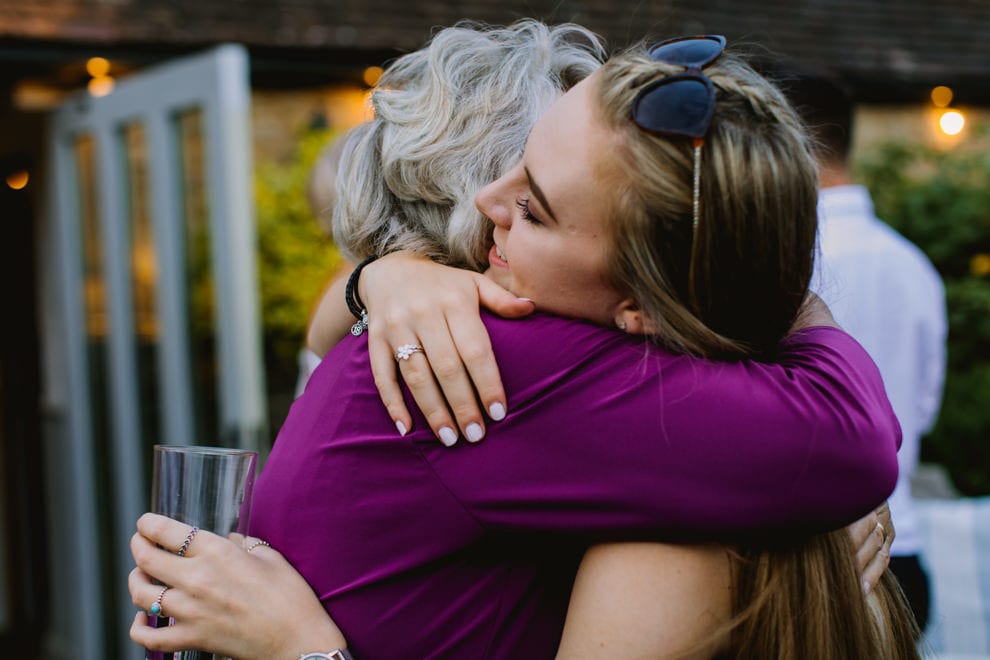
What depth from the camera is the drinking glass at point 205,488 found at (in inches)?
53.2

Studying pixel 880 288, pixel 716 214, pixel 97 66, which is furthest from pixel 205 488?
pixel 97 66

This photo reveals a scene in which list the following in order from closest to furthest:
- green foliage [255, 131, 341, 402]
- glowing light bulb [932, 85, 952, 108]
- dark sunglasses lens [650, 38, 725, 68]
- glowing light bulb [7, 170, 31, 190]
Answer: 1. dark sunglasses lens [650, 38, 725, 68]
2. glowing light bulb [7, 170, 31, 190]
3. green foliage [255, 131, 341, 402]
4. glowing light bulb [932, 85, 952, 108]

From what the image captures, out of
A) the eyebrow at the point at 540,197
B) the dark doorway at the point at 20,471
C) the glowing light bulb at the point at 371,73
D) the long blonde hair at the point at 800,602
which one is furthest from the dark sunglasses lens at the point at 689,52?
the dark doorway at the point at 20,471

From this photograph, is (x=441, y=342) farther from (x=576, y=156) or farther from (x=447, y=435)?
(x=576, y=156)

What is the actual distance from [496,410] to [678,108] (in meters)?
0.41

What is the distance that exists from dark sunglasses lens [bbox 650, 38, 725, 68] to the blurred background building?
4.48ft

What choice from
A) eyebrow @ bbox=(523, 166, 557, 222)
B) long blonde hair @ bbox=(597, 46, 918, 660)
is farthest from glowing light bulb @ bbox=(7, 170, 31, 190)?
long blonde hair @ bbox=(597, 46, 918, 660)

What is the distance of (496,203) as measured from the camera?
1.30 metres

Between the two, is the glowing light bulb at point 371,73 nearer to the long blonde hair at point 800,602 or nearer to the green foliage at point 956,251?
the green foliage at point 956,251

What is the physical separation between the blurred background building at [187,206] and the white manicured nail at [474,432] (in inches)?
65.9

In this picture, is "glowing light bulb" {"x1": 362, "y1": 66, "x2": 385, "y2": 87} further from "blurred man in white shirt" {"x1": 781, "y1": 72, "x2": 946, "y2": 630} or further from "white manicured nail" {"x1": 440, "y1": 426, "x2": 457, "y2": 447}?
"white manicured nail" {"x1": 440, "y1": 426, "x2": 457, "y2": 447}

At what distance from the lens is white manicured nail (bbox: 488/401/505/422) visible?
1171 mm

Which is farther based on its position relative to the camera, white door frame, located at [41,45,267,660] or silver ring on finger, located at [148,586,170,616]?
white door frame, located at [41,45,267,660]

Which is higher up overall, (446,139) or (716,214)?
(446,139)
